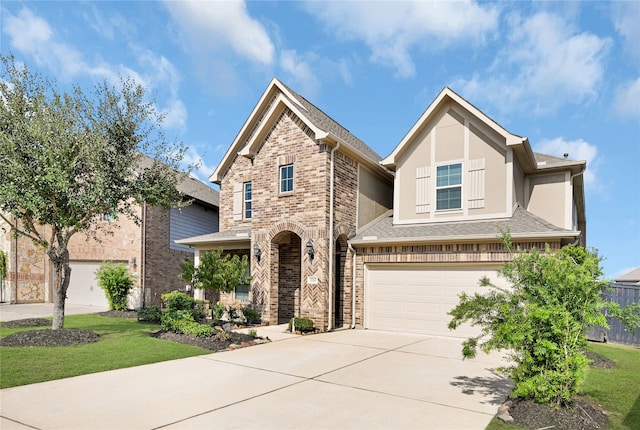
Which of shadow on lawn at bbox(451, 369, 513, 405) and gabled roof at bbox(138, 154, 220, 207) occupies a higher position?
gabled roof at bbox(138, 154, 220, 207)

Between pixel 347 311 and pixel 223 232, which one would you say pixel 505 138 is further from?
pixel 223 232

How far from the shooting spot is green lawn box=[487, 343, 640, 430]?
503 centimetres

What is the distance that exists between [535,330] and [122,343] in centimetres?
915

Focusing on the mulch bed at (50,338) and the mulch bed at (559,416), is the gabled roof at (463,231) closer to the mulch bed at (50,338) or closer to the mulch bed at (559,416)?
the mulch bed at (559,416)

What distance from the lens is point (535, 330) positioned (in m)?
5.13

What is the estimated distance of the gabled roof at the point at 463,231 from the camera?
1090 centimetres

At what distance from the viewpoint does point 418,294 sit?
1281cm

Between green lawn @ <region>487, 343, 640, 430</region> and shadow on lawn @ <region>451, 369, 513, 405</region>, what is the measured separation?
1045 millimetres

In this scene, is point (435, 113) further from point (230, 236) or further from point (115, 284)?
point (115, 284)

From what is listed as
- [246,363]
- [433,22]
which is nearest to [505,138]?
[433,22]

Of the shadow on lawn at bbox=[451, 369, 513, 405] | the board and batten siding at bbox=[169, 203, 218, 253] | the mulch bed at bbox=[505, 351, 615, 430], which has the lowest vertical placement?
the shadow on lawn at bbox=[451, 369, 513, 405]

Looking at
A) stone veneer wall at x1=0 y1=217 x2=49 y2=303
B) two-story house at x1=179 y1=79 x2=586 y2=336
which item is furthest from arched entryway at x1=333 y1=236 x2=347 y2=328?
stone veneer wall at x1=0 y1=217 x2=49 y2=303

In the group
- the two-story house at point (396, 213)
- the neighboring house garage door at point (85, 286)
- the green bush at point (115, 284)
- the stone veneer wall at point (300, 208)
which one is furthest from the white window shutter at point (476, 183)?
the neighboring house garage door at point (85, 286)

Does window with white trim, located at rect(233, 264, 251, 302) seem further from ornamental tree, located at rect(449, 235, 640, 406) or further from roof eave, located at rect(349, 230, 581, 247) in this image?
ornamental tree, located at rect(449, 235, 640, 406)
